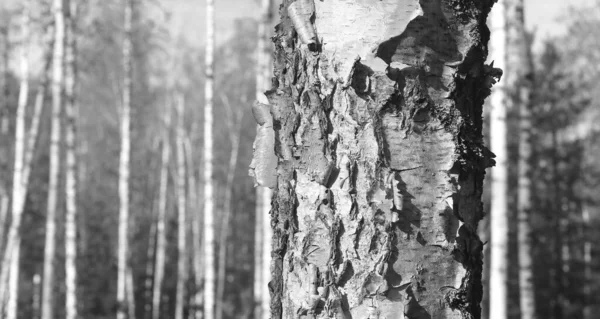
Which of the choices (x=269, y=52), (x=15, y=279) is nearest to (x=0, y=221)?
(x=15, y=279)

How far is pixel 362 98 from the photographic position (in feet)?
3.04

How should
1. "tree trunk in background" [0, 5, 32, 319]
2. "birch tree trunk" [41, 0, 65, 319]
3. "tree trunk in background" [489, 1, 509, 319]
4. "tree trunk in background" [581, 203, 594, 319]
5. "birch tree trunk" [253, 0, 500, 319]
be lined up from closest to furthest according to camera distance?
"birch tree trunk" [253, 0, 500, 319], "tree trunk in background" [489, 1, 509, 319], "birch tree trunk" [41, 0, 65, 319], "tree trunk in background" [0, 5, 32, 319], "tree trunk in background" [581, 203, 594, 319]

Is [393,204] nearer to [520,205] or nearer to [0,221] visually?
[520,205]

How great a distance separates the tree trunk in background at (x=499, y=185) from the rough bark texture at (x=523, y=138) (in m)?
0.79

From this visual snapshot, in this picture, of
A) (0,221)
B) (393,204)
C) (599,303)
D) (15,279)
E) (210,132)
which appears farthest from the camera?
(599,303)

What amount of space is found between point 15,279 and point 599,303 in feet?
52.1

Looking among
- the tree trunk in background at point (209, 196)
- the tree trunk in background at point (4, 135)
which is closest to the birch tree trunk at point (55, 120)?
the tree trunk in background at point (209, 196)

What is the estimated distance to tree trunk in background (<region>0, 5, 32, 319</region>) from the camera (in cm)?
799

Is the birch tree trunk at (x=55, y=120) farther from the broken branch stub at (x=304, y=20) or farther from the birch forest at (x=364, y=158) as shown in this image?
the broken branch stub at (x=304, y=20)

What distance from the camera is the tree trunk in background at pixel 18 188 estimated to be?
7.99 metres

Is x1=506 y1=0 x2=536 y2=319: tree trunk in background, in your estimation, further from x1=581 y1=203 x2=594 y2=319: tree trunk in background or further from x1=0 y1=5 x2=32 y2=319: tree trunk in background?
x1=581 y1=203 x2=594 y2=319: tree trunk in background

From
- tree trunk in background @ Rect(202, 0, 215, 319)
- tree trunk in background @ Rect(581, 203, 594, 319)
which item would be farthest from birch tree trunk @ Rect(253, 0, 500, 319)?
tree trunk in background @ Rect(581, 203, 594, 319)

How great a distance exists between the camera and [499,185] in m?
5.56

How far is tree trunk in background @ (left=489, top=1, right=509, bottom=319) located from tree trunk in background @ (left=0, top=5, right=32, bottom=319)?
5870mm
